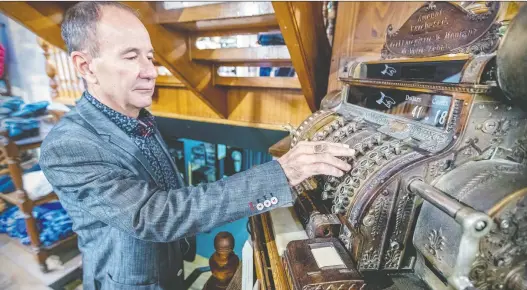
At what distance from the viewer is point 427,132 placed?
0.97 m

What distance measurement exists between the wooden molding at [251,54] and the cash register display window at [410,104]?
108 cm

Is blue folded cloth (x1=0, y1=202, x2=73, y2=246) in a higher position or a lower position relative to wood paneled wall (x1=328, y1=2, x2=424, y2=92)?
lower

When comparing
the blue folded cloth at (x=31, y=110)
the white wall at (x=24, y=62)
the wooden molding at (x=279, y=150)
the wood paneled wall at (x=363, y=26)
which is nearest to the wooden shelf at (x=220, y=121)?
the wood paneled wall at (x=363, y=26)

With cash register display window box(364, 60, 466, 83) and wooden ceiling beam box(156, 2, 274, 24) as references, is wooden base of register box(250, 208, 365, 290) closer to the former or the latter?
cash register display window box(364, 60, 466, 83)

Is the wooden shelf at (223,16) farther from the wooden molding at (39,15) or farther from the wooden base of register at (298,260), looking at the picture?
the wooden base of register at (298,260)

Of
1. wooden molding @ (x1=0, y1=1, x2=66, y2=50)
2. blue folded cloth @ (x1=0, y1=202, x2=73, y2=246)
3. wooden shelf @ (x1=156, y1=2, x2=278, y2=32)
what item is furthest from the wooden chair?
wooden shelf @ (x1=156, y1=2, x2=278, y2=32)

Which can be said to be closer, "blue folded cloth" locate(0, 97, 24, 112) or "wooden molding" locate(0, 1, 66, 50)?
"wooden molding" locate(0, 1, 66, 50)

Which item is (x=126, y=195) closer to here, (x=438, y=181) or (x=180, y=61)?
(x=438, y=181)

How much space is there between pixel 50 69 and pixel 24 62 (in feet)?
3.28

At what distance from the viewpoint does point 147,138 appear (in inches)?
54.3

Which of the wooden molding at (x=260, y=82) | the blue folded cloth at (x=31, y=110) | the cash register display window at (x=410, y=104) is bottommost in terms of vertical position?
the blue folded cloth at (x=31, y=110)

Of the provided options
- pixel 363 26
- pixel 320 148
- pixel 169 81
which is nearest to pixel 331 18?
pixel 363 26

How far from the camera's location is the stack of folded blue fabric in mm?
2421

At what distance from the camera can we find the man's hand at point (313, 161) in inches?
35.2
